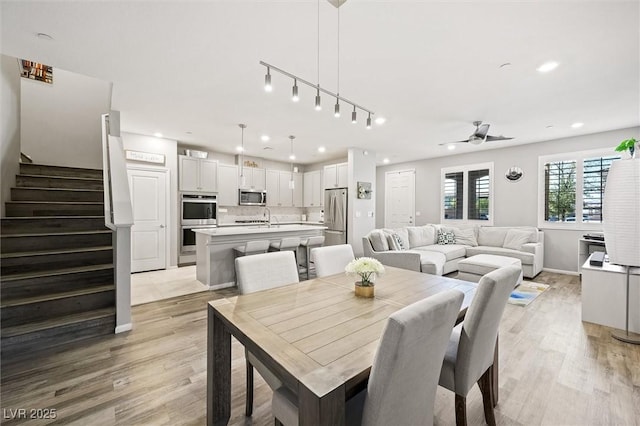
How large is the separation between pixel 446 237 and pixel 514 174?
2.06 meters

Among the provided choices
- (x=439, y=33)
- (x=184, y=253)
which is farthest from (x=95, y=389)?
(x=184, y=253)

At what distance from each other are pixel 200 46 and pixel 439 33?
6.59ft

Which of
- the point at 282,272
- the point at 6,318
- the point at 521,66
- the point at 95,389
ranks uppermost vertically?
the point at 521,66

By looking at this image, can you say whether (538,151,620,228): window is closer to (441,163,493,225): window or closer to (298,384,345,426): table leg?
(441,163,493,225): window

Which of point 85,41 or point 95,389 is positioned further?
point 85,41

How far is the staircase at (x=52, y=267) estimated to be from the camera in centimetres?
244

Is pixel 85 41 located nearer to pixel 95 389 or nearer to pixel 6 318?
pixel 6 318

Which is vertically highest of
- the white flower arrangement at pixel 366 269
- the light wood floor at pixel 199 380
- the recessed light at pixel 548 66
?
the recessed light at pixel 548 66

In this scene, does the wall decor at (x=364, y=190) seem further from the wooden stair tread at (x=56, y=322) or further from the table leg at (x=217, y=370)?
the table leg at (x=217, y=370)

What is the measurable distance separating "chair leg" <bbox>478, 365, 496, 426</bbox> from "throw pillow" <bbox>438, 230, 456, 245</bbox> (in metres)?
4.53

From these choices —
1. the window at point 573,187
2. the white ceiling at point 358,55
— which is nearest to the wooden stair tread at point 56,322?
the white ceiling at point 358,55

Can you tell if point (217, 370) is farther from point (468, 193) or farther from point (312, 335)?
point (468, 193)

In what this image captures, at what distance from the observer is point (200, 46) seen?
232 centimetres

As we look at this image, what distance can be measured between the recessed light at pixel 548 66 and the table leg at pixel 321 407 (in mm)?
3324
